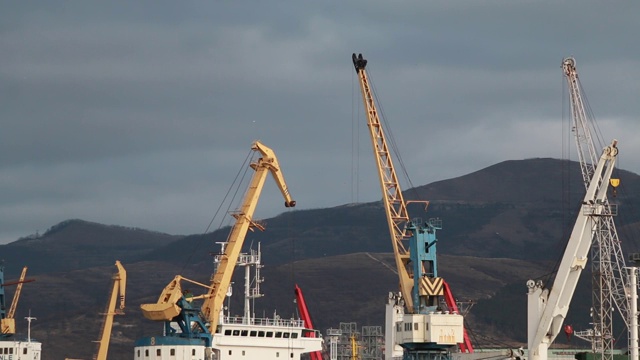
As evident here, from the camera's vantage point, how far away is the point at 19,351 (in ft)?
411

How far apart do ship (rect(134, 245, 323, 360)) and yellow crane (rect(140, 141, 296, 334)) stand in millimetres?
471

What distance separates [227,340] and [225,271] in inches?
318

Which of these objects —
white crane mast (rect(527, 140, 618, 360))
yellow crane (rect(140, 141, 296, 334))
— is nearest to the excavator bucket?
yellow crane (rect(140, 141, 296, 334))

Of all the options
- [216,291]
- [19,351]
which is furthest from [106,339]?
[216,291]

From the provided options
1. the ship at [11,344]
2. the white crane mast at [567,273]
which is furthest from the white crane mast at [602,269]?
the ship at [11,344]

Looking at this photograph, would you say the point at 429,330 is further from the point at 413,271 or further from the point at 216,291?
the point at 216,291

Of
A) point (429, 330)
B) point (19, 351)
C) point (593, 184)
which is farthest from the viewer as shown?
point (19, 351)

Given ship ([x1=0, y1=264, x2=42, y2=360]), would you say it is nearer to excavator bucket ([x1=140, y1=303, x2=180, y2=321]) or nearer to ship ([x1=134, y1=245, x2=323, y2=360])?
ship ([x1=134, y1=245, x2=323, y2=360])

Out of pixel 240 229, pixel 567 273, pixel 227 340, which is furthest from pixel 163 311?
pixel 567 273

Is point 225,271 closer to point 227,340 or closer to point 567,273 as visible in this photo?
point 227,340

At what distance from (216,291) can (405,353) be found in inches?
712

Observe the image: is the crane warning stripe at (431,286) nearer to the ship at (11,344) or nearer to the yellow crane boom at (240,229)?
the yellow crane boom at (240,229)

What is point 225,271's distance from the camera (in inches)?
4343

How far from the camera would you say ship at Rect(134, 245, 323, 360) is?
98.1 m
